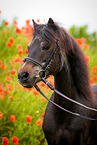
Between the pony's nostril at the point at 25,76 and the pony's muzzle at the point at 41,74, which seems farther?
the pony's muzzle at the point at 41,74

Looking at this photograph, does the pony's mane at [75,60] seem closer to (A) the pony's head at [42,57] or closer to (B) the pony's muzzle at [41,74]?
(A) the pony's head at [42,57]

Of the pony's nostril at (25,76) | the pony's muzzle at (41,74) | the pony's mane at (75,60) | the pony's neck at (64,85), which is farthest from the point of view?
the pony's neck at (64,85)

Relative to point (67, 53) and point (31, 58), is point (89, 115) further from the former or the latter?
point (31, 58)

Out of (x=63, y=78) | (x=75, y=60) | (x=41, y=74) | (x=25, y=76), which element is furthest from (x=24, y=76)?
(x=75, y=60)

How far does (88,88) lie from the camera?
231 cm

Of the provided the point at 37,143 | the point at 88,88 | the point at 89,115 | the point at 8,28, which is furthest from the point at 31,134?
the point at 8,28

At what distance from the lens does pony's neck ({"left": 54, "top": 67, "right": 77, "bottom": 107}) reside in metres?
2.15

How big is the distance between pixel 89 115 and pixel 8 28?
5.73 meters

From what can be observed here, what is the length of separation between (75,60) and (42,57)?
59cm

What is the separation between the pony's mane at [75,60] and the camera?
2.02 metres

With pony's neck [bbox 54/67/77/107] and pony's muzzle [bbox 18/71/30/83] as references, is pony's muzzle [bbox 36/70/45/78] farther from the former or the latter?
pony's neck [bbox 54/67/77/107]

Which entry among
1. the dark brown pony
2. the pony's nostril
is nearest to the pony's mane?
the dark brown pony

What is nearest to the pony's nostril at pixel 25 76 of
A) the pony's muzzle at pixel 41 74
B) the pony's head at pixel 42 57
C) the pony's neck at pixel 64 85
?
the pony's head at pixel 42 57

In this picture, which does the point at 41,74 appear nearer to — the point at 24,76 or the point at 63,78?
the point at 24,76
